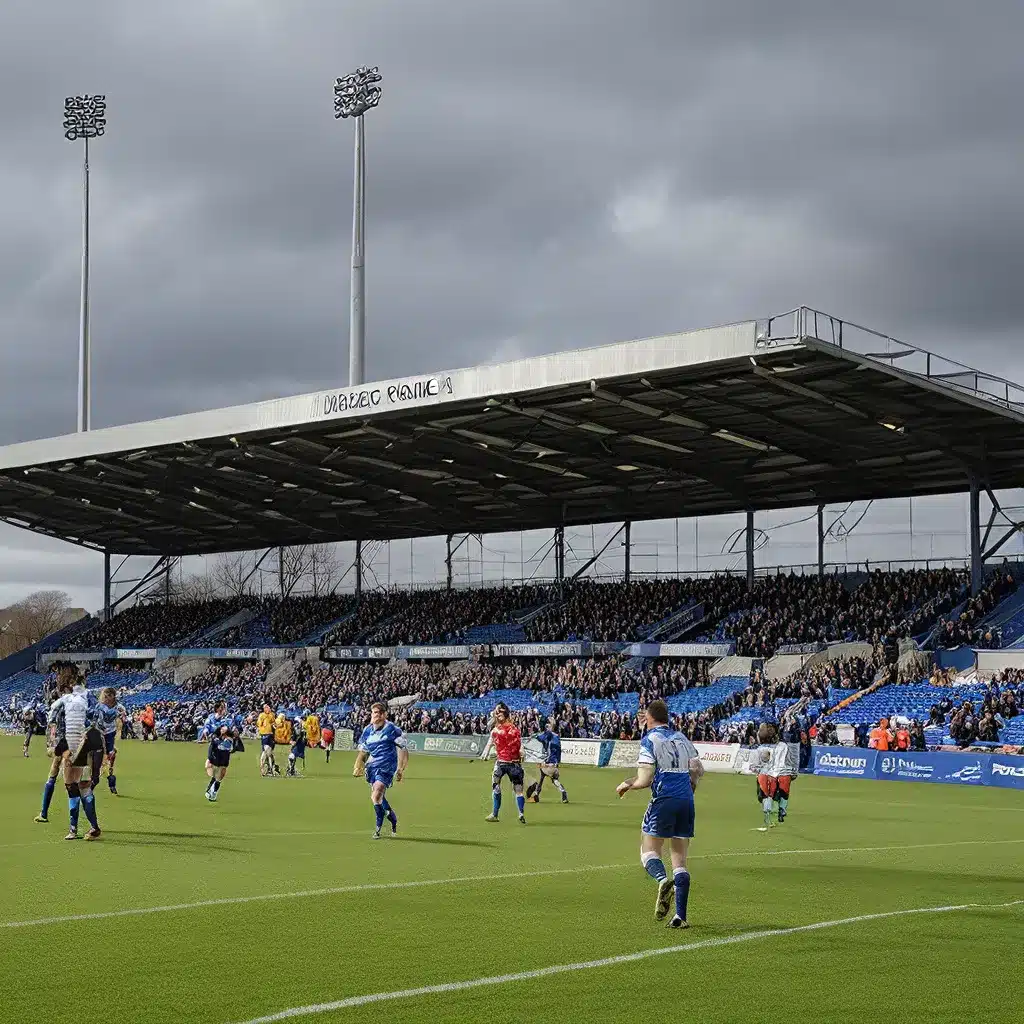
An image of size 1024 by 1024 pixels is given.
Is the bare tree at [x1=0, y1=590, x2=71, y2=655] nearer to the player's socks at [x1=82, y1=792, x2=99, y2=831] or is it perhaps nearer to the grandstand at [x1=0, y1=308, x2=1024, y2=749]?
the grandstand at [x1=0, y1=308, x2=1024, y2=749]

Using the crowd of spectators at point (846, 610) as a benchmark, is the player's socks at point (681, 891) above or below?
below

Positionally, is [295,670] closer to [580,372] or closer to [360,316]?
[360,316]

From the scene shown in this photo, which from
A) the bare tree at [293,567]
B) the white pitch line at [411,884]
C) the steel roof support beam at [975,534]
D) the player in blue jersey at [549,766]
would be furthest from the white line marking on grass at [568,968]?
the bare tree at [293,567]

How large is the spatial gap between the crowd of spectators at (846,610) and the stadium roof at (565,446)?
434cm

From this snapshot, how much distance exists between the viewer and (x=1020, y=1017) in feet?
26.9

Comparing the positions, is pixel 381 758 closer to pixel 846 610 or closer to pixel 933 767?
pixel 933 767

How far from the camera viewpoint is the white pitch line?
38.0 feet

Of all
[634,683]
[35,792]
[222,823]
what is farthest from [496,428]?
[222,823]

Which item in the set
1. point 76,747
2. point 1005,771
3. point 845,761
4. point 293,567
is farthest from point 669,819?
point 293,567

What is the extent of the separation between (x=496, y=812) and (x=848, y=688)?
26.5 metres

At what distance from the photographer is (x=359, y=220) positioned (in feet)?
162

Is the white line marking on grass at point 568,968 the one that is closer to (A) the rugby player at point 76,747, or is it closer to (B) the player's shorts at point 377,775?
(B) the player's shorts at point 377,775

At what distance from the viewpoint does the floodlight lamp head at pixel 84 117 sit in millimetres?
62625

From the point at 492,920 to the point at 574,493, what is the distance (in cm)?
5249
